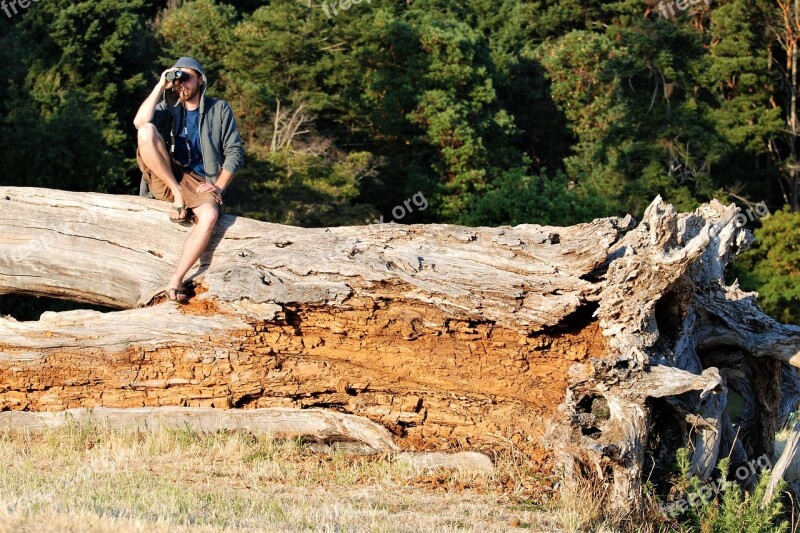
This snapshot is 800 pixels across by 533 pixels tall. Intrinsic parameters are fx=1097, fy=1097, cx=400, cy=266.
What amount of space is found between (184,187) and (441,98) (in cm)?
2753

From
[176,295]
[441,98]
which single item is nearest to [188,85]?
[176,295]

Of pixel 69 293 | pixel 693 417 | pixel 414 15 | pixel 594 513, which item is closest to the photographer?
pixel 594 513

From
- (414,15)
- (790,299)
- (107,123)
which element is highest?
(414,15)

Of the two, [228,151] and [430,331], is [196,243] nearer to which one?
[228,151]

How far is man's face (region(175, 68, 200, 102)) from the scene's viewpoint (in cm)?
927

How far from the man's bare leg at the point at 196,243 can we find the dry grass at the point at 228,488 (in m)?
1.26

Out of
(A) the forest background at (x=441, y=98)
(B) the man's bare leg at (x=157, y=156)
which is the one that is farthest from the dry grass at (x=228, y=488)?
(A) the forest background at (x=441, y=98)

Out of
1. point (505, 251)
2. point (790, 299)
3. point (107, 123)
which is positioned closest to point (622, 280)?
point (505, 251)

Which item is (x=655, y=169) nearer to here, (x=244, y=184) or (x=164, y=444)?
(x=244, y=184)

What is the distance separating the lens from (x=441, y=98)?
36.1m

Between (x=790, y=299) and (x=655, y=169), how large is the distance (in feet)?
26.7

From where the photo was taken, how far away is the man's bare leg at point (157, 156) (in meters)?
8.99

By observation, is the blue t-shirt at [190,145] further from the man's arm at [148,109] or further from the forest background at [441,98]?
the forest background at [441,98]

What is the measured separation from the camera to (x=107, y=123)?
1172 inches
